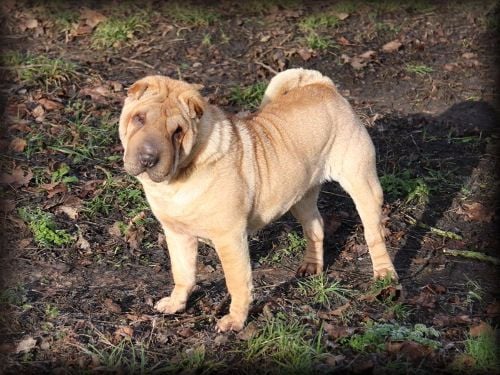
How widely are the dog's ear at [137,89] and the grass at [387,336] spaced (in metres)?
2.08

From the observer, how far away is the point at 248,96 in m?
9.42

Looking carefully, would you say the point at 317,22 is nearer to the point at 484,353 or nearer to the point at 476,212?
the point at 476,212

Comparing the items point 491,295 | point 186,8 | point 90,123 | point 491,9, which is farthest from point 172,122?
point 491,9

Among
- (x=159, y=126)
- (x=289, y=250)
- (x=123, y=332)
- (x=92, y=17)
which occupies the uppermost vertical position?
(x=159, y=126)

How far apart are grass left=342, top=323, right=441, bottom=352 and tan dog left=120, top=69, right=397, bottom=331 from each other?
0.80m

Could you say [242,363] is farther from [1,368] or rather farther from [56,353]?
[1,368]

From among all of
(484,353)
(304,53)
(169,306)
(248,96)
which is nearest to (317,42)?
(304,53)

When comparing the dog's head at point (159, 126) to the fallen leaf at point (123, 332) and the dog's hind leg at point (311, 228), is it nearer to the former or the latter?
the fallen leaf at point (123, 332)

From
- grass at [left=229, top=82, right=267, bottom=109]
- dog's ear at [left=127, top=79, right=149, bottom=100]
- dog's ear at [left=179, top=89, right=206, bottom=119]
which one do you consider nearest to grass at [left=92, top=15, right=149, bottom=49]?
grass at [left=229, top=82, right=267, bottom=109]

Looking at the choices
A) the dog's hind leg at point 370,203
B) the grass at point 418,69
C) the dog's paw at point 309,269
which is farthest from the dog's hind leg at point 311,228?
the grass at point 418,69

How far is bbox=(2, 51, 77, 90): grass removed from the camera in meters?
9.42

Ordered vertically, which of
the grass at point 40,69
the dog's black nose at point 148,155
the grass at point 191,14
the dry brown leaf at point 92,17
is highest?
the dog's black nose at point 148,155

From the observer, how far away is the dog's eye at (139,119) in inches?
201

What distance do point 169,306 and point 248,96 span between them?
13.1 ft
